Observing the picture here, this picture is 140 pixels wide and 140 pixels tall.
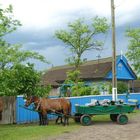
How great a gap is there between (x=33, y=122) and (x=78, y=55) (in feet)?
68.4

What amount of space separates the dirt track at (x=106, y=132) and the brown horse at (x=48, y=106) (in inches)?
67.4

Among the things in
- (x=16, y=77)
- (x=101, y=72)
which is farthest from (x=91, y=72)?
(x=16, y=77)

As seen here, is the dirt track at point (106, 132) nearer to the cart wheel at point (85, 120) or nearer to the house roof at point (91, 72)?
the cart wheel at point (85, 120)

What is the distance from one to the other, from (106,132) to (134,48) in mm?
31994

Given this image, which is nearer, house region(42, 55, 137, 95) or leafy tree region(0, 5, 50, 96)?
leafy tree region(0, 5, 50, 96)

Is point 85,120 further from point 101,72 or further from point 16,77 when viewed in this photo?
point 101,72

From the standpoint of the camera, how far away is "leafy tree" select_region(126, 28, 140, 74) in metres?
48.4

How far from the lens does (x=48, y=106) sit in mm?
21297

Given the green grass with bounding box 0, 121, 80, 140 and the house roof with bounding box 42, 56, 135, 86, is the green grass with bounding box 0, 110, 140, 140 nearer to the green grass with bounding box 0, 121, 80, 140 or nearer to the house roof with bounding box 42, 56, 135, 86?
the green grass with bounding box 0, 121, 80, 140

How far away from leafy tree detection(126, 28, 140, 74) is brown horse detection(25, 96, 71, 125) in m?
28.3

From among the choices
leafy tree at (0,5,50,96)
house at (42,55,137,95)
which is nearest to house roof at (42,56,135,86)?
house at (42,55,137,95)

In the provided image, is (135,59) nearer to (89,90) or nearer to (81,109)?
(89,90)

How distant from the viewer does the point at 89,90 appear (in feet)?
122

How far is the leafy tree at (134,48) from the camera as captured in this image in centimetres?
4844
